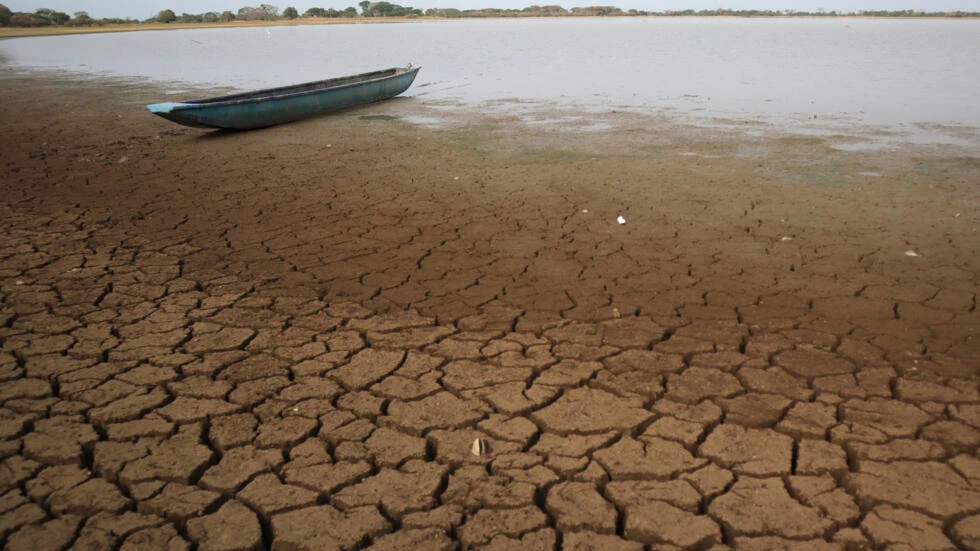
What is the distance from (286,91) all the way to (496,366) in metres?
11.7

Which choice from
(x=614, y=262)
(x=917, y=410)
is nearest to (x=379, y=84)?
(x=614, y=262)

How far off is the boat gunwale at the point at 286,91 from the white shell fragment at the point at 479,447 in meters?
9.35

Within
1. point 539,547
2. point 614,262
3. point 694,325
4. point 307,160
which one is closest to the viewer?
point 539,547

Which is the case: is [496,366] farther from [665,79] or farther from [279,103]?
[665,79]

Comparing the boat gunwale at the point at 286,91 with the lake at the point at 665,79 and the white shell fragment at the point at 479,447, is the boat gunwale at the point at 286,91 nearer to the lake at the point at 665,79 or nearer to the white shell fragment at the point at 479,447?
the lake at the point at 665,79

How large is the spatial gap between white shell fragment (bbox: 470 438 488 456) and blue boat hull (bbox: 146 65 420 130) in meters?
9.21

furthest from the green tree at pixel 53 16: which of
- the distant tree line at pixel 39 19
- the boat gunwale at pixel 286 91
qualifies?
the boat gunwale at pixel 286 91

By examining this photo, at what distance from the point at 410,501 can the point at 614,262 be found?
2.98 metres

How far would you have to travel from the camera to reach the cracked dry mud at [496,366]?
259 cm

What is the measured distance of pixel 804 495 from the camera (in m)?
2.64

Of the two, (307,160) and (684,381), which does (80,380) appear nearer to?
(684,381)

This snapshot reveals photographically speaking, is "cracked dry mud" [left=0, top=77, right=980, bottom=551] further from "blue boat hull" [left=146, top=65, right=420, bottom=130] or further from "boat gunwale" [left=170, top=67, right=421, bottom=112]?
"boat gunwale" [left=170, top=67, right=421, bottom=112]

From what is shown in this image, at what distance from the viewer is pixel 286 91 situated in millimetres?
13883

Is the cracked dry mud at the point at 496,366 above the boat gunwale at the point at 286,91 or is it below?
below
